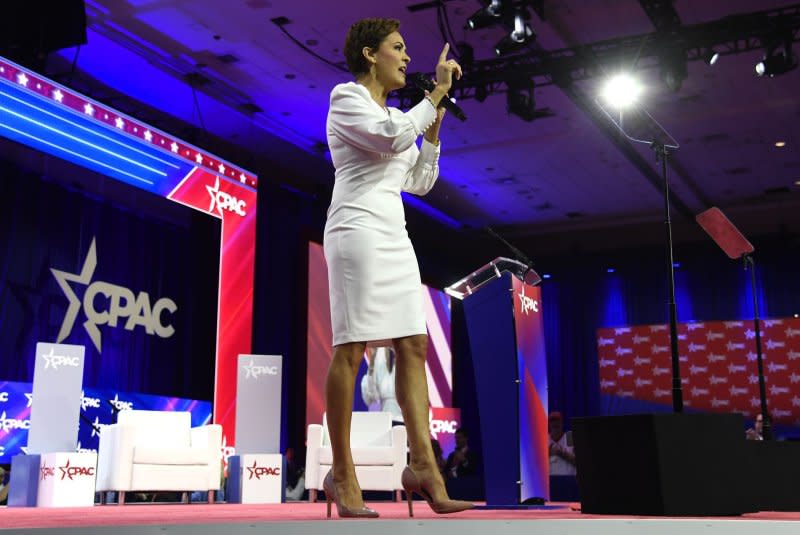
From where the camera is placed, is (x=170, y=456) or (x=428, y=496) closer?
(x=428, y=496)

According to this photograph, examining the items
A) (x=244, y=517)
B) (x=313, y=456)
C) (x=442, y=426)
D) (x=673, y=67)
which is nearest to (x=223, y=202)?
(x=313, y=456)

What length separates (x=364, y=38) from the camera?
2.48 metres

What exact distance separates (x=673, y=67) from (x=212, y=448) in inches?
199

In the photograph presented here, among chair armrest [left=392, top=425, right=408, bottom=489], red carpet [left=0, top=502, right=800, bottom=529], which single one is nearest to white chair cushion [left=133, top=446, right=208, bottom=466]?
chair armrest [left=392, top=425, right=408, bottom=489]

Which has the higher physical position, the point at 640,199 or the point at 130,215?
the point at 640,199

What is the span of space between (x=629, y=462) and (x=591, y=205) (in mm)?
10881

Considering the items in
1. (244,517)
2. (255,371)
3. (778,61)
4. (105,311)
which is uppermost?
(778,61)

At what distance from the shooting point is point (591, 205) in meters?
13.1

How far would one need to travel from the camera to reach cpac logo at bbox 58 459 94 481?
6141mm

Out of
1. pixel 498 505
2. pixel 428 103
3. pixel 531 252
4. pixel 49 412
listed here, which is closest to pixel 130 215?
pixel 49 412

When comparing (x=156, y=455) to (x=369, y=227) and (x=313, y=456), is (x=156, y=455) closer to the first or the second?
(x=313, y=456)

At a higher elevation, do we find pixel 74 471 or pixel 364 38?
pixel 364 38

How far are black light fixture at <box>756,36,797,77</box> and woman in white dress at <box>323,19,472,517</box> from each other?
19.6ft

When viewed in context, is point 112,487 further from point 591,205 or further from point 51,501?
point 591,205
